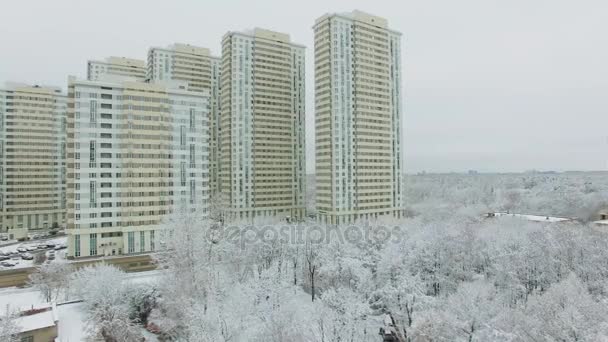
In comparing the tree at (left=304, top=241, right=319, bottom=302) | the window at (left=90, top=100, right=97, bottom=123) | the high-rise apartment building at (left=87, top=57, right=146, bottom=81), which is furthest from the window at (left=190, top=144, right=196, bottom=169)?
the high-rise apartment building at (left=87, top=57, right=146, bottom=81)

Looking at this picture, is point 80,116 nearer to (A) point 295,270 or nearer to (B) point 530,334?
(A) point 295,270

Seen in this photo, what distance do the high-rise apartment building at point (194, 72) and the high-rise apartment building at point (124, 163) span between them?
106 feet

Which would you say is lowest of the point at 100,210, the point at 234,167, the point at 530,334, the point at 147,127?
the point at 530,334

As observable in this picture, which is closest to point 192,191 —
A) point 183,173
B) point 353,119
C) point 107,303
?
point 183,173

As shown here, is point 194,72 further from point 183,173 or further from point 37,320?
point 37,320

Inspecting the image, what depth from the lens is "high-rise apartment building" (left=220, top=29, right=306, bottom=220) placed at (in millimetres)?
95500

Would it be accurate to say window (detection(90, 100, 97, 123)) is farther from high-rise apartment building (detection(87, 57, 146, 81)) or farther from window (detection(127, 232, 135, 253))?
high-rise apartment building (detection(87, 57, 146, 81))

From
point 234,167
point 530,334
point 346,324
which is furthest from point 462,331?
point 234,167

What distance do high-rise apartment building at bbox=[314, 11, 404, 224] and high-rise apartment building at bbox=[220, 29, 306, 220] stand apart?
41.3ft

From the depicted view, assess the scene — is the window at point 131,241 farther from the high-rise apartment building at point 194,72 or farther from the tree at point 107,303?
the high-rise apartment building at point 194,72

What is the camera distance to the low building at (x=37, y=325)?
30.3m

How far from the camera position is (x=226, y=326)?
27.0 m

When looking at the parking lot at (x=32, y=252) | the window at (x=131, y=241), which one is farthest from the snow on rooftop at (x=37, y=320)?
the parking lot at (x=32, y=252)

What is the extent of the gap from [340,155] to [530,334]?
206 feet
